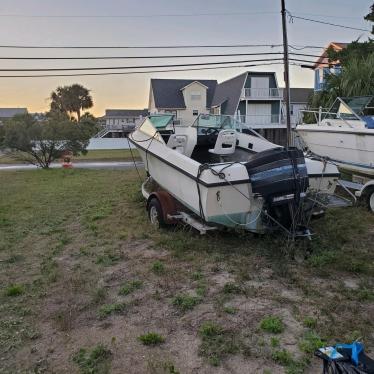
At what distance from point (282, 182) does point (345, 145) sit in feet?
13.0

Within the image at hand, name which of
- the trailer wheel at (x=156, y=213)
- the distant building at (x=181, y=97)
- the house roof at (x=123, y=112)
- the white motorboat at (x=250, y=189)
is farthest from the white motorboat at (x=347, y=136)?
the house roof at (x=123, y=112)

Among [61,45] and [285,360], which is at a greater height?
[61,45]

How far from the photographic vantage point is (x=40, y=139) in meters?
18.6

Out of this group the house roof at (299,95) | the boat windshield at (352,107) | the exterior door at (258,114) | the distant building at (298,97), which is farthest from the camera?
the house roof at (299,95)

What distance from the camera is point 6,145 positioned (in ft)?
61.7

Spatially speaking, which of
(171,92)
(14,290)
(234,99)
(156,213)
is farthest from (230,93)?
(14,290)

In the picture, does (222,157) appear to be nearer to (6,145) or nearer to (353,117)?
(353,117)

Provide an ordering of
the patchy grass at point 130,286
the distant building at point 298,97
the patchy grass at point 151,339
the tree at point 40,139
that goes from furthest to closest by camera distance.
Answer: the distant building at point 298,97 < the tree at point 40,139 < the patchy grass at point 130,286 < the patchy grass at point 151,339

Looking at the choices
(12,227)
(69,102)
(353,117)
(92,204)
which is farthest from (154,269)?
(69,102)

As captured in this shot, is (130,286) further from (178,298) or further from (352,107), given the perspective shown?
(352,107)

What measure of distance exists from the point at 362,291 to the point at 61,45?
56.8ft

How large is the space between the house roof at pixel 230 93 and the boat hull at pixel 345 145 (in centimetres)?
2646

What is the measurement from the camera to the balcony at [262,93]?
35.7 m

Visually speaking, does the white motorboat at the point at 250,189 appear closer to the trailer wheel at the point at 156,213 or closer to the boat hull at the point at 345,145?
the trailer wheel at the point at 156,213
